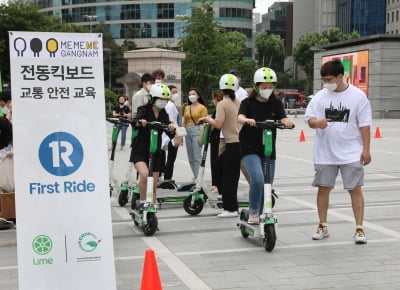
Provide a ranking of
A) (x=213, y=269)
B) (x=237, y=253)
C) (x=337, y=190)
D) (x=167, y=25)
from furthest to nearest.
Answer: (x=167, y=25) → (x=337, y=190) → (x=237, y=253) → (x=213, y=269)

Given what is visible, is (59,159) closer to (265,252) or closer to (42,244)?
(42,244)

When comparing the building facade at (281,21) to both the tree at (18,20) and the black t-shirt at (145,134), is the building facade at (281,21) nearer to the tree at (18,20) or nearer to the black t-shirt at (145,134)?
the tree at (18,20)

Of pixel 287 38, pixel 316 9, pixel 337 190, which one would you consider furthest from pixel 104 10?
pixel 337 190

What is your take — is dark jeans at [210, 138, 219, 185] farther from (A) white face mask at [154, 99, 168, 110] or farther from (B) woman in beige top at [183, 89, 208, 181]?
(A) white face mask at [154, 99, 168, 110]

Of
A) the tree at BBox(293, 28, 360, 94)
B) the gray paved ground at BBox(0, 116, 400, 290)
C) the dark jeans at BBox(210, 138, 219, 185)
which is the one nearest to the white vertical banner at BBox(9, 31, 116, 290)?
the gray paved ground at BBox(0, 116, 400, 290)

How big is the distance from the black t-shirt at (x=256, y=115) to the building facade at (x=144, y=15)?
3867 inches

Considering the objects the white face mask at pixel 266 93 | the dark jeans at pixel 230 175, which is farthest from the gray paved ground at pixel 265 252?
the white face mask at pixel 266 93

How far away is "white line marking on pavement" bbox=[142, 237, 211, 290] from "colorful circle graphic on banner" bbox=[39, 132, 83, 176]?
185 centimetres

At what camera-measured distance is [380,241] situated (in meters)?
7.11

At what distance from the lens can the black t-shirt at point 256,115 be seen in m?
7.05

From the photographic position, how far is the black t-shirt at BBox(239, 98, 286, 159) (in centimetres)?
705

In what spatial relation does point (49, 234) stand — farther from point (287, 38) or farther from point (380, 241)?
point (287, 38)

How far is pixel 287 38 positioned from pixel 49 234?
146737 millimetres

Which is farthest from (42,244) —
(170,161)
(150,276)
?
(170,161)
